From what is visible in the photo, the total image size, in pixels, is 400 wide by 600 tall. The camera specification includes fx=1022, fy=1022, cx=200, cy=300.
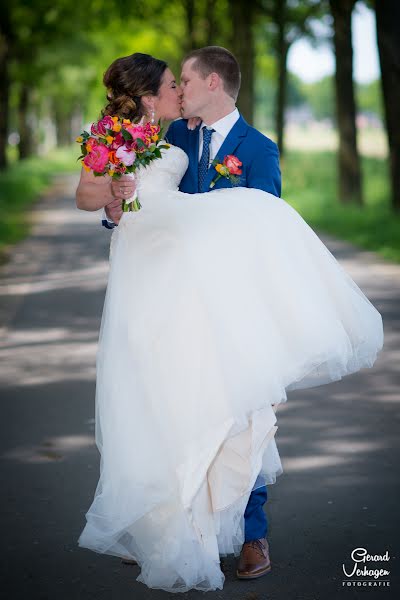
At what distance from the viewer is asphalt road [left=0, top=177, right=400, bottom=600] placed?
464 centimetres

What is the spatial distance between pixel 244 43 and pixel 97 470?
28.3 m

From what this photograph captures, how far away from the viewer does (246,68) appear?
3306 centimetres

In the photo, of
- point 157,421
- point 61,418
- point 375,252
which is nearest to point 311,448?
point 61,418

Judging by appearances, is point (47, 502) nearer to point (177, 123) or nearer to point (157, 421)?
point (157, 421)

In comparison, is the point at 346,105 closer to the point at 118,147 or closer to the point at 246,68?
the point at 246,68

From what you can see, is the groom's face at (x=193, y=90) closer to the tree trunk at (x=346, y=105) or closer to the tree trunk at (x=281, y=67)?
the tree trunk at (x=346, y=105)

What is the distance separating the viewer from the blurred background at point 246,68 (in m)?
19.5

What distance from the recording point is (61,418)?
7461 mm

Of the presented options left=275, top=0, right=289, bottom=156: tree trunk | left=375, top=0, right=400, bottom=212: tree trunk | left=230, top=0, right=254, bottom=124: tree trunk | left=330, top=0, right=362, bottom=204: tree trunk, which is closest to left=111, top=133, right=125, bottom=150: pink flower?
left=375, top=0, right=400, bottom=212: tree trunk

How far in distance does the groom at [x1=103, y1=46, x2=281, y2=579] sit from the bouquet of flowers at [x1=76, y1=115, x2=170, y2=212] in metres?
0.32

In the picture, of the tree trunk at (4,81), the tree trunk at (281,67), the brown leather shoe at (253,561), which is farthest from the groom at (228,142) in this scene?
the tree trunk at (281,67)

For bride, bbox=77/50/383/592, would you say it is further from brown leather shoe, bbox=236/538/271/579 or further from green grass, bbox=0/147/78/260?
green grass, bbox=0/147/78/260

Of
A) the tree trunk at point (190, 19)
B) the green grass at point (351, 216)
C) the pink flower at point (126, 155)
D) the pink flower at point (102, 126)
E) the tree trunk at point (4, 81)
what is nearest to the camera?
the pink flower at point (126, 155)

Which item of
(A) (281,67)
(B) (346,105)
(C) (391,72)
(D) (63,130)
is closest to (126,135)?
(C) (391,72)
